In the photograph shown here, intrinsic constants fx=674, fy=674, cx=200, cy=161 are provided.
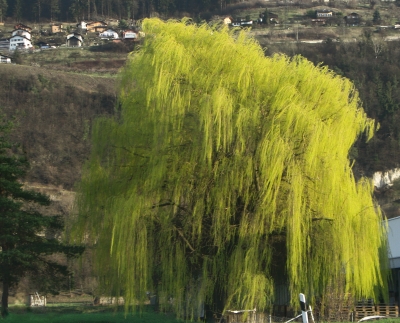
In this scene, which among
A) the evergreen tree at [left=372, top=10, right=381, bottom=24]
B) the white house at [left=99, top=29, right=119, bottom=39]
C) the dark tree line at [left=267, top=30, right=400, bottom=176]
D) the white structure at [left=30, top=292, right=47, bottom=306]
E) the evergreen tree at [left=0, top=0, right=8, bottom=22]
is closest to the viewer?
the white structure at [left=30, top=292, right=47, bottom=306]

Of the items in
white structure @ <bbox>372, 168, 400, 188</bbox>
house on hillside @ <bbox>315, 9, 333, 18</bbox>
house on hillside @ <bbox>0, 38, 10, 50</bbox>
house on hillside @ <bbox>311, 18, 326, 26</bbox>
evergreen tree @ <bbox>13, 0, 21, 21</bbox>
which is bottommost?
white structure @ <bbox>372, 168, 400, 188</bbox>

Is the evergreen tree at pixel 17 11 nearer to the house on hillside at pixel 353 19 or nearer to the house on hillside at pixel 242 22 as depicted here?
the house on hillside at pixel 242 22

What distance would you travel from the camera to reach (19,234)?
24.4m

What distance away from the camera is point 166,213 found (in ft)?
63.5

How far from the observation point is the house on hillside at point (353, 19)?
139m

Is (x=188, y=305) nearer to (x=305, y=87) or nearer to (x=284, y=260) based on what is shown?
(x=284, y=260)

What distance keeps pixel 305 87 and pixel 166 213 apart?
559 cm

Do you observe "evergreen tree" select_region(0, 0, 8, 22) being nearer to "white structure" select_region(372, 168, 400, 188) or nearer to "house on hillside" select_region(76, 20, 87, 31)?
"house on hillside" select_region(76, 20, 87, 31)

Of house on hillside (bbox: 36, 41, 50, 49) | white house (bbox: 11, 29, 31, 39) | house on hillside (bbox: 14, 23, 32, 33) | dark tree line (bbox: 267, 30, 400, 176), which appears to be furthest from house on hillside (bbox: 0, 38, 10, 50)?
dark tree line (bbox: 267, 30, 400, 176)

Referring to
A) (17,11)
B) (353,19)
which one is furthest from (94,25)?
(353,19)

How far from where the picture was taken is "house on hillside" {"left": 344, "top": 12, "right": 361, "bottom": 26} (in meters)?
139

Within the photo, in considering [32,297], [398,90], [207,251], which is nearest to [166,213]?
[207,251]

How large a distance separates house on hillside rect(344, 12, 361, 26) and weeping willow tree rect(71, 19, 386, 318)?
12416 cm

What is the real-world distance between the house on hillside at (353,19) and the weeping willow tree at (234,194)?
12416 centimetres
